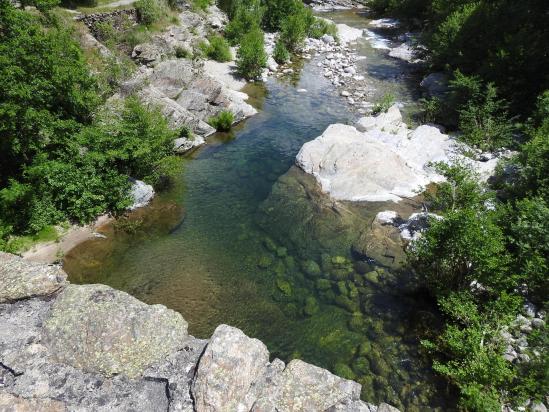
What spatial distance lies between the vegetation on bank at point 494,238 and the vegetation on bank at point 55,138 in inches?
515

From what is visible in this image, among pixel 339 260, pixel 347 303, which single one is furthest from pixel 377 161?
pixel 347 303

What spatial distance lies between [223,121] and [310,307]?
15.8 meters

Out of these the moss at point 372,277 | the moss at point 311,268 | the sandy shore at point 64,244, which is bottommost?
the sandy shore at point 64,244

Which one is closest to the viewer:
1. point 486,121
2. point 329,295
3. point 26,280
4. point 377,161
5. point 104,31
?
point 26,280

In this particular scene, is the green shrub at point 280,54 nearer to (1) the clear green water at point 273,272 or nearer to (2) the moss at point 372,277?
(1) the clear green water at point 273,272

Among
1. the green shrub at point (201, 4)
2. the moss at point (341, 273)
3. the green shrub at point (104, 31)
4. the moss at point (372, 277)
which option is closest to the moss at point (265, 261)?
the moss at point (341, 273)

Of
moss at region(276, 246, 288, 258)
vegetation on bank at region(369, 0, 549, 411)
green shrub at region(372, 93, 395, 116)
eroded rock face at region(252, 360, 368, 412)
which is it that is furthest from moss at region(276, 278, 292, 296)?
green shrub at region(372, 93, 395, 116)

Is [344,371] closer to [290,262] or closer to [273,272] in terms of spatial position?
[273,272]

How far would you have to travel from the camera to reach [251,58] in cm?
3195

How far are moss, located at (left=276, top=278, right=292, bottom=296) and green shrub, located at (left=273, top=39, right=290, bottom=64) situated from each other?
95.6 ft

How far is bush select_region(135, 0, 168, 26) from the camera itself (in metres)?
34.7

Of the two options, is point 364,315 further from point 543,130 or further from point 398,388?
point 543,130

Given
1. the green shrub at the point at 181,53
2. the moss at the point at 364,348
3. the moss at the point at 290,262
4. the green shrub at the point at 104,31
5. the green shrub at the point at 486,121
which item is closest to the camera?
the moss at the point at 364,348

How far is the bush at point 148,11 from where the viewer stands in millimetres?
34719
